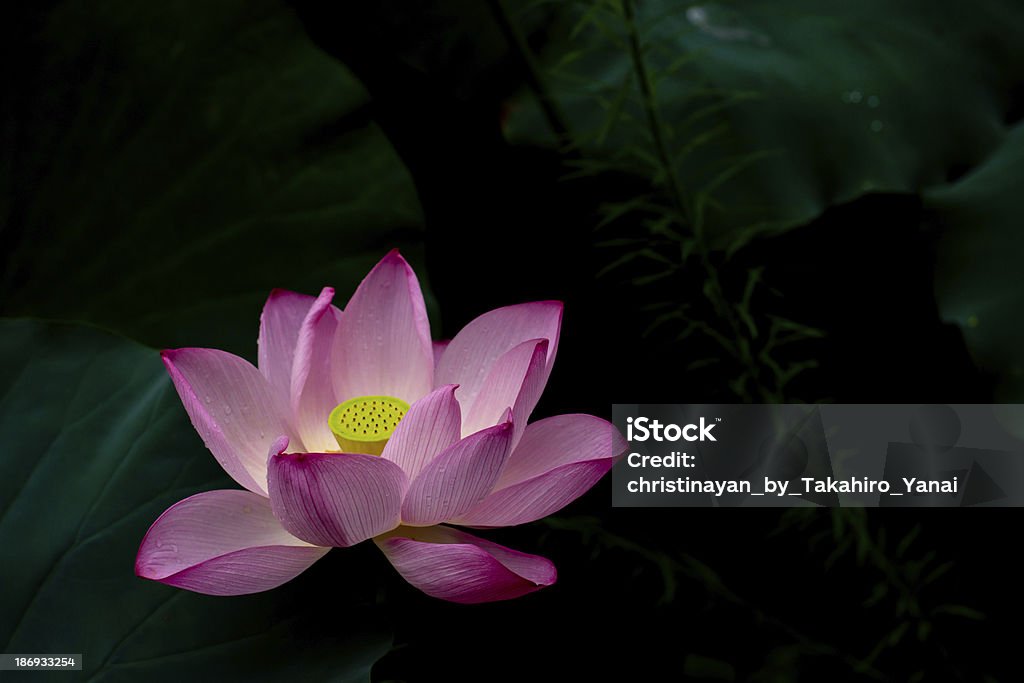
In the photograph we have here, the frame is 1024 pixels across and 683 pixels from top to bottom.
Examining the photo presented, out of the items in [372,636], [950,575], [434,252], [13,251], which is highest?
[434,252]

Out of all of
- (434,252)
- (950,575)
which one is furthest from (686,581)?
(434,252)

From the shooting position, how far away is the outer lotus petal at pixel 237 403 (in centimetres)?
43

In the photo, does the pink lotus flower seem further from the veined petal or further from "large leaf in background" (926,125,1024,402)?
"large leaf in background" (926,125,1024,402)

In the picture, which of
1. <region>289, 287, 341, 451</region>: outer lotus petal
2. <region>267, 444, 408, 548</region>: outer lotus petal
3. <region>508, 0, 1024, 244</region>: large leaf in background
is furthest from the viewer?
<region>508, 0, 1024, 244</region>: large leaf in background

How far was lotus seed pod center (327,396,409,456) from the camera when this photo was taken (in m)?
0.46

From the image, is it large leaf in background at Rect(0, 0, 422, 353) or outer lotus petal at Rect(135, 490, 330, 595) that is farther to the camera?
large leaf in background at Rect(0, 0, 422, 353)

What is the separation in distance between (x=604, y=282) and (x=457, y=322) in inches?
6.6

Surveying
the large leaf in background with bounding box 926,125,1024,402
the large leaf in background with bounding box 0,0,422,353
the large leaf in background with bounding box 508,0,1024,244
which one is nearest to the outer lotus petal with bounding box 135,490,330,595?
the large leaf in background with bounding box 0,0,422,353

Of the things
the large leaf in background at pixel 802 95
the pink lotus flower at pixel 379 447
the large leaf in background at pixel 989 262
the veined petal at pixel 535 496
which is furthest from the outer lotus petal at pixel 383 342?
the large leaf in background at pixel 989 262

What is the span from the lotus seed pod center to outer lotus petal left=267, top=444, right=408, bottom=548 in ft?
0.19

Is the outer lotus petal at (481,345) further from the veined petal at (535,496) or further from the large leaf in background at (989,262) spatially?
the large leaf in background at (989,262)

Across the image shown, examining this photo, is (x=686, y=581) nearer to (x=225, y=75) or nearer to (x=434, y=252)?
(x=434, y=252)

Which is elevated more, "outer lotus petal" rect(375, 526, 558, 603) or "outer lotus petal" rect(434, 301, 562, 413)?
"outer lotus petal" rect(434, 301, 562, 413)

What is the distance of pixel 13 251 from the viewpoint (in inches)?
28.1
